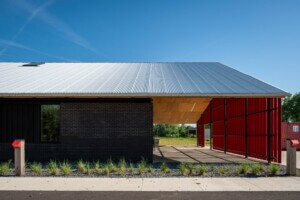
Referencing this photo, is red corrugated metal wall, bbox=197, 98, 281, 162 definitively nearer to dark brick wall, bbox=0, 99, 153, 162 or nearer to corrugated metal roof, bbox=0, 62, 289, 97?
corrugated metal roof, bbox=0, 62, 289, 97

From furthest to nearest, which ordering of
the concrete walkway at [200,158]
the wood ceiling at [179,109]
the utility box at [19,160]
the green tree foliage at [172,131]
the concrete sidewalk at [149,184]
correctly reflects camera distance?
the green tree foliage at [172,131] < the wood ceiling at [179,109] < the concrete walkway at [200,158] < the utility box at [19,160] < the concrete sidewalk at [149,184]

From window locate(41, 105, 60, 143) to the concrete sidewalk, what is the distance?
482cm

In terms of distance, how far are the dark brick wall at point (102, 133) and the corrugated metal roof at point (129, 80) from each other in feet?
3.28

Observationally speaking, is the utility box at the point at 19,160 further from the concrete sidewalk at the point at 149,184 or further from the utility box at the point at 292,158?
the utility box at the point at 292,158

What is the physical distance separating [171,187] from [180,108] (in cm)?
1936

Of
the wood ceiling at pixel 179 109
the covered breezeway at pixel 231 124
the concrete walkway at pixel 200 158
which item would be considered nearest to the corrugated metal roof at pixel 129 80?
the covered breezeway at pixel 231 124

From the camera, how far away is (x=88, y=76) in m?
18.6

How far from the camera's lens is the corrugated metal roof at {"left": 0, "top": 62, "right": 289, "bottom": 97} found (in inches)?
568

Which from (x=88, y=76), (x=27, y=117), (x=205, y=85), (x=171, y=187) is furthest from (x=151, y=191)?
(x=88, y=76)

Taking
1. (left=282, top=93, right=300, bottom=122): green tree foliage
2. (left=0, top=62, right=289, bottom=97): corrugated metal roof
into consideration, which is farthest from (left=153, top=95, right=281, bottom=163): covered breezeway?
(left=282, top=93, right=300, bottom=122): green tree foliage

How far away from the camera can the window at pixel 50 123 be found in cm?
1598

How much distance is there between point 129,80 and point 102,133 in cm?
322

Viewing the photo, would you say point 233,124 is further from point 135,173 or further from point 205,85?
point 135,173
